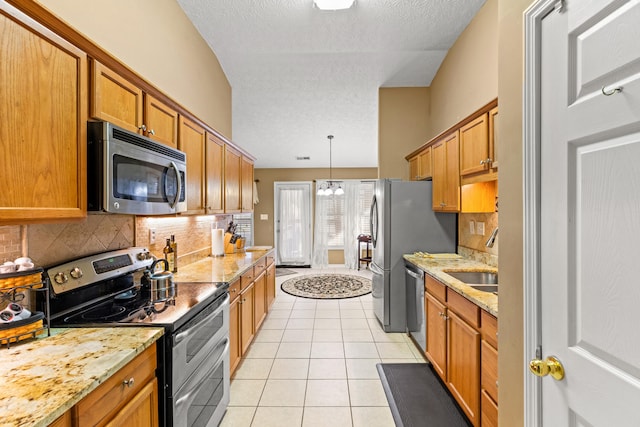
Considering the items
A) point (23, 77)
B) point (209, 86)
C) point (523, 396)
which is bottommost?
point (523, 396)

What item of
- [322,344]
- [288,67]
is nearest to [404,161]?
[288,67]

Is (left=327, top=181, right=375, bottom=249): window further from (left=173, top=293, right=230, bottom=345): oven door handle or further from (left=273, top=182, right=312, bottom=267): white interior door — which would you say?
(left=173, top=293, right=230, bottom=345): oven door handle

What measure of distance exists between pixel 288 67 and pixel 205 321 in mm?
3195

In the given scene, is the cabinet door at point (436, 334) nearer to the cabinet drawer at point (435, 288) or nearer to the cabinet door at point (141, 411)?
the cabinet drawer at point (435, 288)

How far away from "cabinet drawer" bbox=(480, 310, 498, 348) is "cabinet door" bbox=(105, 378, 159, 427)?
1.64m

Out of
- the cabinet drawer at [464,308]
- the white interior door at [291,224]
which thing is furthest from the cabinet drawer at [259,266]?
the white interior door at [291,224]

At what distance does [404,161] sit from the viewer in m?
4.09

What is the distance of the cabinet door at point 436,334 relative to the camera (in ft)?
7.22

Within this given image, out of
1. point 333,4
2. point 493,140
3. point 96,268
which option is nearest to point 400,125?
point 333,4

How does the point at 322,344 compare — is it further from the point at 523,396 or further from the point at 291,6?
the point at 291,6

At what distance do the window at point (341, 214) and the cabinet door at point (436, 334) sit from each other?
4543 millimetres

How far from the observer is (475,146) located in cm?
229

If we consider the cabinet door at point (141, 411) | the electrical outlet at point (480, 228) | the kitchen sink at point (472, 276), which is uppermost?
the electrical outlet at point (480, 228)

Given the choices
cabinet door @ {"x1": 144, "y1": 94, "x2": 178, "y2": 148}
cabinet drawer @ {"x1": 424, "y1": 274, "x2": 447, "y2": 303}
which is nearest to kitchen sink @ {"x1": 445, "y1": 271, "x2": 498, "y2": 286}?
cabinet drawer @ {"x1": 424, "y1": 274, "x2": 447, "y2": 303}
